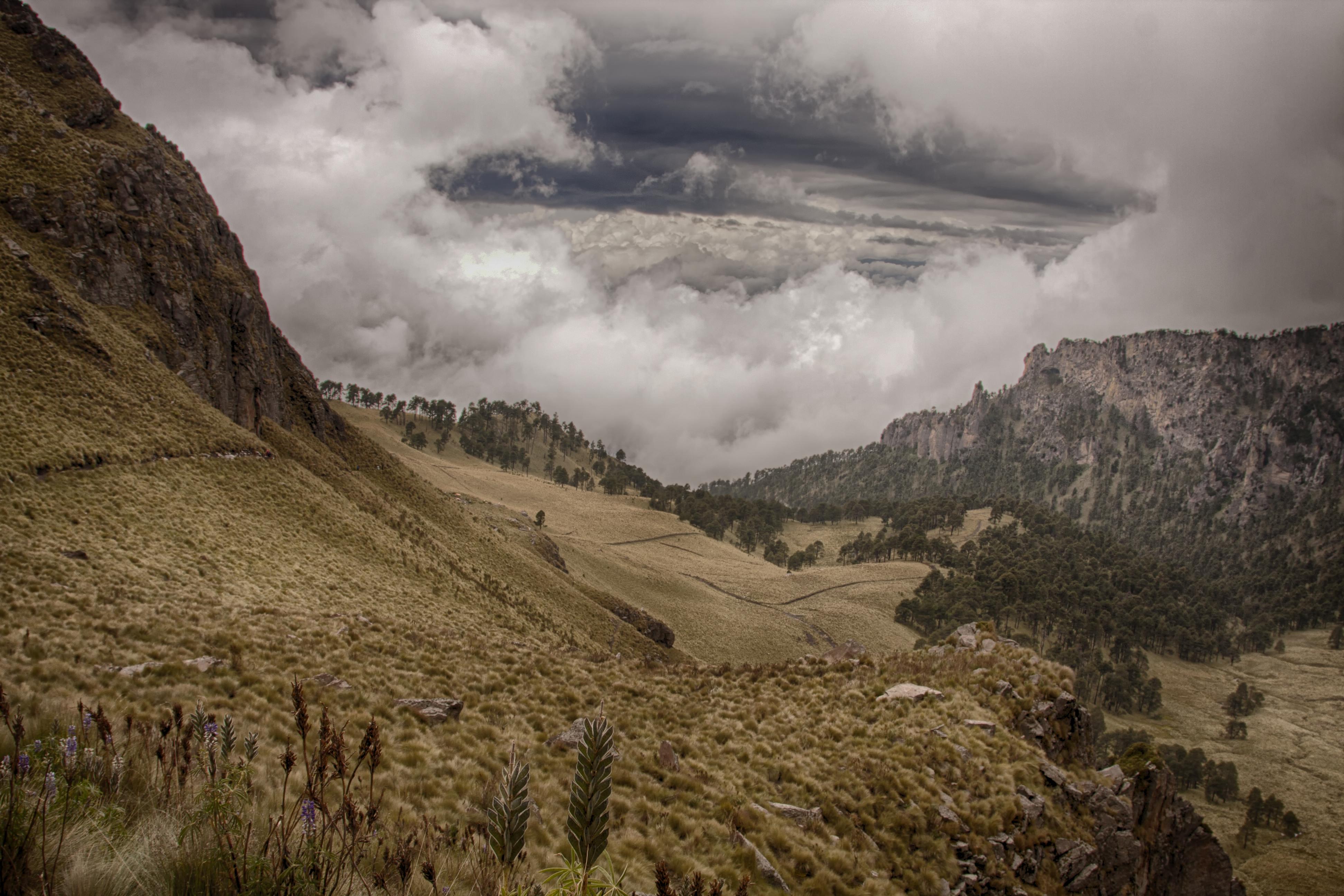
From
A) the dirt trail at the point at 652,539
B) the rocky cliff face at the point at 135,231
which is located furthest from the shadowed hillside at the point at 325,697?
the dirt trail at the point at 652,539

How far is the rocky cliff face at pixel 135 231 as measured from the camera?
37312mm

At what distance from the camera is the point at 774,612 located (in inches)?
3152

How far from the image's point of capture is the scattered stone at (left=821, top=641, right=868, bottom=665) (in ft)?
74.1

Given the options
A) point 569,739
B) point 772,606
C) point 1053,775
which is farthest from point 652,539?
point 569,739

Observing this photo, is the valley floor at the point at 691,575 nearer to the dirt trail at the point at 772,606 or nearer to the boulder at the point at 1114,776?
the dirt trail at the point at 772,606

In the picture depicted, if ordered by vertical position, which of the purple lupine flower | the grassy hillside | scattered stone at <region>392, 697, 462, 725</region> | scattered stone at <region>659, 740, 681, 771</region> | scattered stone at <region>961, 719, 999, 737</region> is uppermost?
the purple lupine flower

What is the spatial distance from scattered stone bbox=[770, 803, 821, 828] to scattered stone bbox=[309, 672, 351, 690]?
31.5 ft

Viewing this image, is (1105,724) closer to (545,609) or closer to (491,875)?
(545,609)

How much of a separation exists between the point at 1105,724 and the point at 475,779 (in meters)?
123

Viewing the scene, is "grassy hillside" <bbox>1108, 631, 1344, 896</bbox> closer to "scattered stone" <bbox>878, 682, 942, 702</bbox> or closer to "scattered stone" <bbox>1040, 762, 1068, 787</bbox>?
"scattered stone" <bbox>1040, 762, 1068, 787</bbox>

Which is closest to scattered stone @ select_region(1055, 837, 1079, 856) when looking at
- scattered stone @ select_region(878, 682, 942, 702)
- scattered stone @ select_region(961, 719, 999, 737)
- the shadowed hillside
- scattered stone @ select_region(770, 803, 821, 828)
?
the shadowed hillside

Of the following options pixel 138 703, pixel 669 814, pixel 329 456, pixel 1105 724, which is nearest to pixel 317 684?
pixel 138 703

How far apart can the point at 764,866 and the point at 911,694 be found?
10722 mm

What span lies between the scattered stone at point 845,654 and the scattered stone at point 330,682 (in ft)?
53.7
